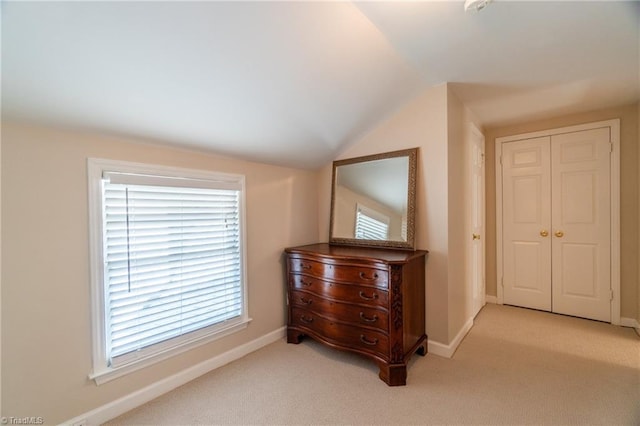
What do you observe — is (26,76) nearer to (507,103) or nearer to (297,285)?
(297,285)

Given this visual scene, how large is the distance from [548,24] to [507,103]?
1.25 meters

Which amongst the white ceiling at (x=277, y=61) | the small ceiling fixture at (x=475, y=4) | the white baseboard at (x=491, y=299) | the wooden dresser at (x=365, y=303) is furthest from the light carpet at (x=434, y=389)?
the small ceiling fixture at (x=475, y=4)

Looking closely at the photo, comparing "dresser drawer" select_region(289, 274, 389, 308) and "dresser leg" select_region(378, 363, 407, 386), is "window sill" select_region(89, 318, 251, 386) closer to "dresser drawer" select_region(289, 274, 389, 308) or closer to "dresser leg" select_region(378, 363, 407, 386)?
"dresser drawer" select_region(289, 274, 389, 308)

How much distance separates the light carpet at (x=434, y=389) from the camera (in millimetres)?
1612

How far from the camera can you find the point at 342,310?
2.20 metres

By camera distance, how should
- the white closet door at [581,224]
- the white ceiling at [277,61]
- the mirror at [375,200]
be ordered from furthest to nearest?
the white closet door at [581,224] → the mirror at [375,200] → the white ceiling at [277,61]

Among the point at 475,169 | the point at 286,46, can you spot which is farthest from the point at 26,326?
the point at 475,169

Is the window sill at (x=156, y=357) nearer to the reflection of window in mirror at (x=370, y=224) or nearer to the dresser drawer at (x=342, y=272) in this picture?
the dresser drawer at (x=342, y=272)

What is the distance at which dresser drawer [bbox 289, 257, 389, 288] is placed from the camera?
2.00 metres

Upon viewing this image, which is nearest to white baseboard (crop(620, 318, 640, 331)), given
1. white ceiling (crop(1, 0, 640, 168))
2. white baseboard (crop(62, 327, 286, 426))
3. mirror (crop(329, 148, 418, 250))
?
white ceiling (crop(1, 0, 640, 168))

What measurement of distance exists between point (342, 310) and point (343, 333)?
0.61 ft

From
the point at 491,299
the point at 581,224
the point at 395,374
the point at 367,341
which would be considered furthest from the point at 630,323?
the point at 367,341

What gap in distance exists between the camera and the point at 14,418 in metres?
1.36

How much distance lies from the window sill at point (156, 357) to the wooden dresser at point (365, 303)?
58 cm
